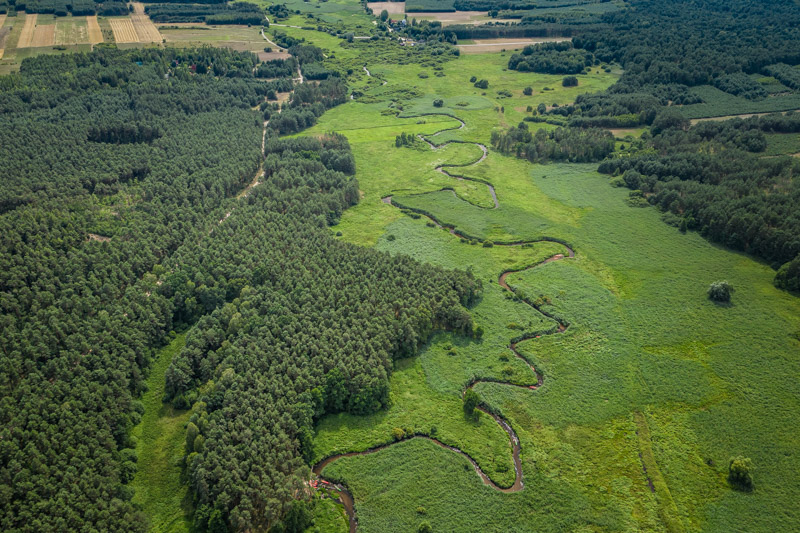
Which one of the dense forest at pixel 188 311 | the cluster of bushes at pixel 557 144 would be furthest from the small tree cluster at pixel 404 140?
the dense forest at pixel 188 311

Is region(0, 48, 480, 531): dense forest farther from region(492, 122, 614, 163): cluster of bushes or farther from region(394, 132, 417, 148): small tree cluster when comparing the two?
region(492, 122, 614, 163): cluster of bushes

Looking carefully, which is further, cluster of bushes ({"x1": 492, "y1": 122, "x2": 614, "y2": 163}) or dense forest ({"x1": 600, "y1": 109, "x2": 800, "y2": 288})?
cluster of bushes ({"x1": 492, "y1": 122, "x2": 614, "y2": 163})

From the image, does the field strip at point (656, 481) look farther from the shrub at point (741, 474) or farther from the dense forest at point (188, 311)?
the dense forest at point (188, 311)

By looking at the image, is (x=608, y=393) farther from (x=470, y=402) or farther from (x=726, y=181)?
(x=726, y=181)

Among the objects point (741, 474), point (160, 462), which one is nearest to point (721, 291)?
point (741, 474)

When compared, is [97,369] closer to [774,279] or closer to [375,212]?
[375,212]

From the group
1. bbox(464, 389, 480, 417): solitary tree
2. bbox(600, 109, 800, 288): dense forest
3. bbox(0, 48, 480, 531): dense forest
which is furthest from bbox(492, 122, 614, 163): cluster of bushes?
bbox(464, 389, 480, 417): solitary tree
